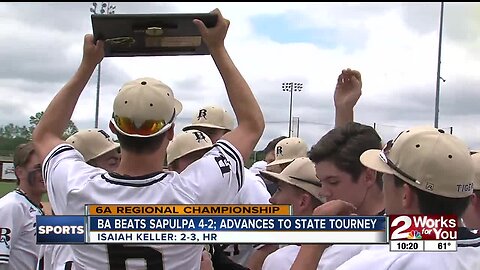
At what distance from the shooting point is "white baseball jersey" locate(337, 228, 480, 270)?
1.58 meters

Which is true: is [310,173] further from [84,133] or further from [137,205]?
[84,133]

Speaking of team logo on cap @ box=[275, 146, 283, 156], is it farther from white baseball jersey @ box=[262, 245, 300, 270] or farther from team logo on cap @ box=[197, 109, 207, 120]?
white baseball jersey @ box=[262, 245, 300, 270]

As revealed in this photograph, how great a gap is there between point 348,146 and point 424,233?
64 centimetres

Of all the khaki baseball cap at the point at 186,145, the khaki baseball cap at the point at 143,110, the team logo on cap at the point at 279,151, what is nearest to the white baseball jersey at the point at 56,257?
the khaki baseball cap at the point at 143,110

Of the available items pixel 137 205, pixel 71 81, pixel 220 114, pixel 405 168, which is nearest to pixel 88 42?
pixel 71 81

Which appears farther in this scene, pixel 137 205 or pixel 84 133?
pixel 84 133

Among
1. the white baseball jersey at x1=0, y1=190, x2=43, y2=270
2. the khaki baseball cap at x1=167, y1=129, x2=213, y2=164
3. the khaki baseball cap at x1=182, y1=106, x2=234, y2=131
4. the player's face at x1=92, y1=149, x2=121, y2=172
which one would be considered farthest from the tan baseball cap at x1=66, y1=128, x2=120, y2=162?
the khaki baseball cap at x1=182, y1=106, x2=234, y2=131

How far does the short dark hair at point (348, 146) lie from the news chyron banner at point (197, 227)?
0.85ft

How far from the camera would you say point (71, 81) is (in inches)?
77.9

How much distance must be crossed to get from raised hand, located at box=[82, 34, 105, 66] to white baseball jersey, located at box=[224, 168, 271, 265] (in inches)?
52.3

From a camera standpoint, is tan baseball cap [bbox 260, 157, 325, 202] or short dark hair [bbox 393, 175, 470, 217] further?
tan baseball cap [bbox 260, 157, 325, 202]

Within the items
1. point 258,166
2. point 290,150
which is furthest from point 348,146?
point 258,166

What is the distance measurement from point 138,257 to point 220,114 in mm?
2115

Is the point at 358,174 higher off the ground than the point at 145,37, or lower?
lower
